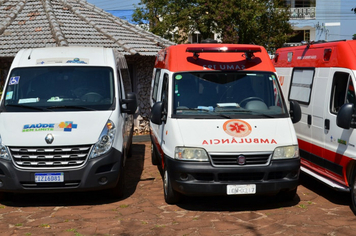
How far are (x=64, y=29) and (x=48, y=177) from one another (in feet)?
31.6

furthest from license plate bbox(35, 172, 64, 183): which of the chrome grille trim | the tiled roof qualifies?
the tiled roof

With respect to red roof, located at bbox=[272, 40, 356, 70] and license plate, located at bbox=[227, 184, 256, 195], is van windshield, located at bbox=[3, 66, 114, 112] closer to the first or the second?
license plate, located at bbox=[227, 184, 256, 195]

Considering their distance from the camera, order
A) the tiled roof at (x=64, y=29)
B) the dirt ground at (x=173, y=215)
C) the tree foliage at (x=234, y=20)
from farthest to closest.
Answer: the tree foliage at (x=234, y=20)
the tiled roof at (x=64, y=29)
the dirt ground at (x=173, y=215)

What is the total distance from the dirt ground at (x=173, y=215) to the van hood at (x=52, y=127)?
3.45 feet

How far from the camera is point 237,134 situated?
7.36 meters

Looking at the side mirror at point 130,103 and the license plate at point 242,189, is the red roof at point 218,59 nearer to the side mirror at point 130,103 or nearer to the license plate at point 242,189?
the side mirror at point 130,103

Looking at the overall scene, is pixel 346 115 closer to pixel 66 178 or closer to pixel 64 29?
pixel 66 178

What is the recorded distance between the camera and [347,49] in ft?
24.6

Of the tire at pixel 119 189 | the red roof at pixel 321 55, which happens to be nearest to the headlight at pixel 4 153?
the tire at pixel 119 189

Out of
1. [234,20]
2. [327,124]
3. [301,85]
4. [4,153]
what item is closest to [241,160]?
[327,124]

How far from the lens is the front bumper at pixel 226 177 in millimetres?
7152

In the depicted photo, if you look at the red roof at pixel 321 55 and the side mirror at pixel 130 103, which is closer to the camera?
the red roof at pixel 321 55

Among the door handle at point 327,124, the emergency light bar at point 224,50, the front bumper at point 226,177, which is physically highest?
the emergency light bar at point 224,50

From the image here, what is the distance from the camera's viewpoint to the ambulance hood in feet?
23.7
